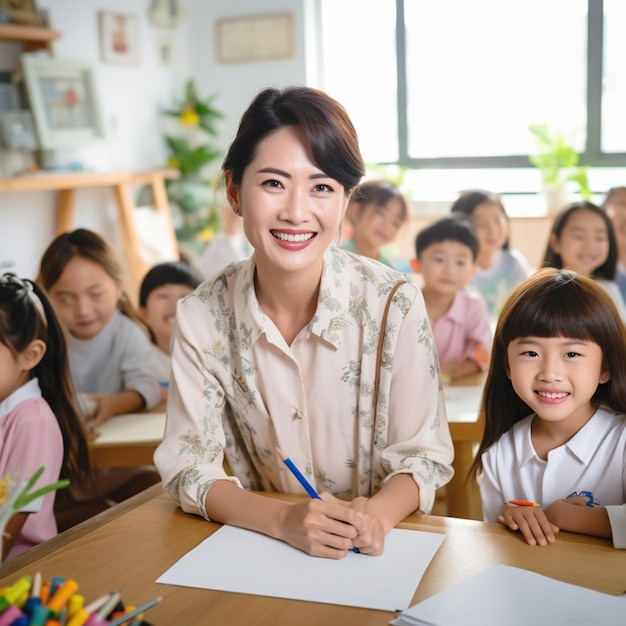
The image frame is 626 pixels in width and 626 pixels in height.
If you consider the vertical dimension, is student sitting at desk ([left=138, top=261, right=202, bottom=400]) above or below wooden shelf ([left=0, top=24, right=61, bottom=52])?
below

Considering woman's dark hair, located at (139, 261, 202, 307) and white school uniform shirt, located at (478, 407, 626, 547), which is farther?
woman's dark hair, located at (139, 261, 202, 307)

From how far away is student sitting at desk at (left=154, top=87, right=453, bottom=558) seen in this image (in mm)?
1343

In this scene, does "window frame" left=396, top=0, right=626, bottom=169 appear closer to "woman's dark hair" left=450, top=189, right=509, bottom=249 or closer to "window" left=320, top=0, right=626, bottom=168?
"window" left=320, top=0, right=626, bottom=168

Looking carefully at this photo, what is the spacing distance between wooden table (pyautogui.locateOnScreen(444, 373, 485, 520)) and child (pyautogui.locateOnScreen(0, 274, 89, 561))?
2.73ft

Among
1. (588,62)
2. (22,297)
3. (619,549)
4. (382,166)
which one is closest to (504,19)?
(588,62)

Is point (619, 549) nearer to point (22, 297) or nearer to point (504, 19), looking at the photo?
point (22, 297)

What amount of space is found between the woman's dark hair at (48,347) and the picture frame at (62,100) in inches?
115

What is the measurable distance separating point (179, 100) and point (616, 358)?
16.9 feet

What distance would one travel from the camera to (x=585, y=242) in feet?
10.3

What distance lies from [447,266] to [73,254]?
1.18m

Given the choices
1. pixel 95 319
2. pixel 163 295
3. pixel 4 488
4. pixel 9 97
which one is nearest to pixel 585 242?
pixel 163 295

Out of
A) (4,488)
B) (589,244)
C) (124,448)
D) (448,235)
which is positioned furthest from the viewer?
(589,244)

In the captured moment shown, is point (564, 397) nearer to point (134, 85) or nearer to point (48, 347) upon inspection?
point (48, 347)

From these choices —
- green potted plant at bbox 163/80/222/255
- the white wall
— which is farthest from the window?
green potted plant at bbox 163/80/222/255
